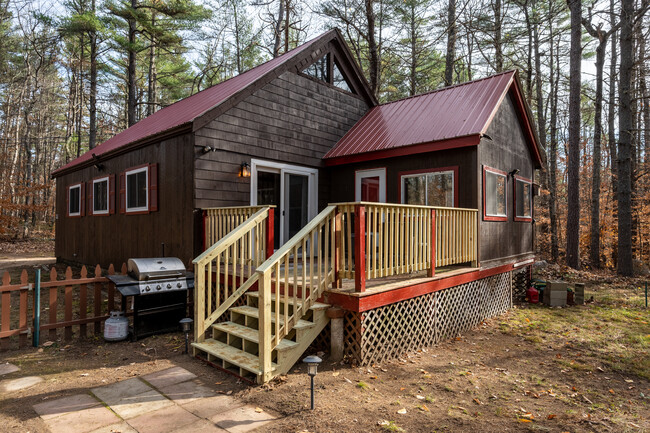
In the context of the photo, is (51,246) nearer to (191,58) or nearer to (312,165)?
(191,58)

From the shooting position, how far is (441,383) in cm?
411

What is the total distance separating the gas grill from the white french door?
2.45m

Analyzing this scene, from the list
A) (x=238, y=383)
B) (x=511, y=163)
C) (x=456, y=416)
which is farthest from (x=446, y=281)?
(x=511, y=163)

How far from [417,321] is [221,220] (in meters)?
3.53

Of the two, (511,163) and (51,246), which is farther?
(51,246)

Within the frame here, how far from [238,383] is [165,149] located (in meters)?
5.16

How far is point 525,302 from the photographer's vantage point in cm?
898

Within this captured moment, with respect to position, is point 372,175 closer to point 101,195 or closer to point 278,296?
point 278,296

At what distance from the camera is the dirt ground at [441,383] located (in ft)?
10.6

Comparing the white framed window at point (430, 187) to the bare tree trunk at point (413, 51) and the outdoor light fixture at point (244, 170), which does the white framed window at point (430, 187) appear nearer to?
the outdoor light fixture at point (244, 170)

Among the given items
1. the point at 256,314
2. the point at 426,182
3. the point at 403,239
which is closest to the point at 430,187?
the point at 426,182

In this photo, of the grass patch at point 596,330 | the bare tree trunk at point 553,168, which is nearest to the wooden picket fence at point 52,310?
the grass patch at point 596,330

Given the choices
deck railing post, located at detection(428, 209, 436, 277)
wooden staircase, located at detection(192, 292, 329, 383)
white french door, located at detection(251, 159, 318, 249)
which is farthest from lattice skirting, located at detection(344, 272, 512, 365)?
white french door, located at detection(251, 159, 318, 249)

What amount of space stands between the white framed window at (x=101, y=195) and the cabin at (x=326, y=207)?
0.05 metres
